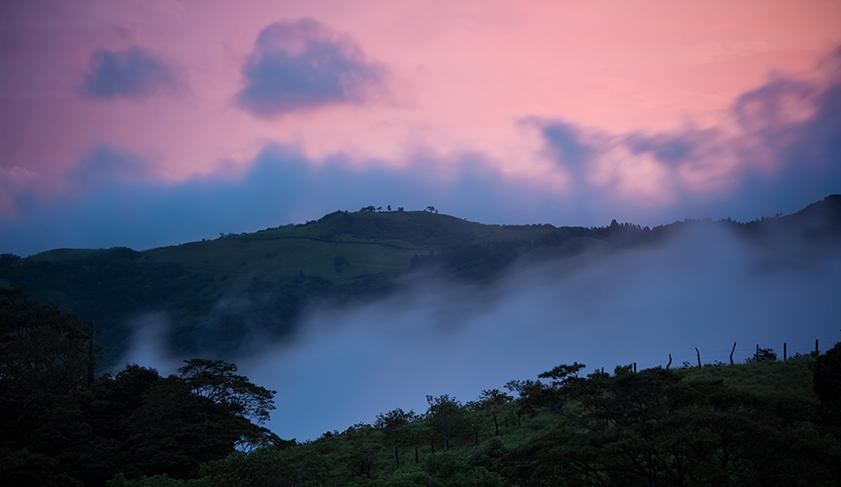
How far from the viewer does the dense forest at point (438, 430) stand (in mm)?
26000

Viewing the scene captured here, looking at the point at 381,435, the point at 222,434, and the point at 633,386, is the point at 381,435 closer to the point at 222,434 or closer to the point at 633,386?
the point at 222,434

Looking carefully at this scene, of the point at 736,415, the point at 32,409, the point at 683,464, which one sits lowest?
the point at 683,464

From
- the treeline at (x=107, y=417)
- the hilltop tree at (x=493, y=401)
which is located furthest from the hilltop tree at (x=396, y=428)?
the treeline at (x=107, y=417)

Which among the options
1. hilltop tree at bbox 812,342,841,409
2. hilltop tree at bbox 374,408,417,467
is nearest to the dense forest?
hilltop tree at bbox 812,342,841,409

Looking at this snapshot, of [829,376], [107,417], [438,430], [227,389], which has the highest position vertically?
[227,389]

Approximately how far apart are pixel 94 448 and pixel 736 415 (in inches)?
1700

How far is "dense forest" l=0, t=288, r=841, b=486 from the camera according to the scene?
26.0 m

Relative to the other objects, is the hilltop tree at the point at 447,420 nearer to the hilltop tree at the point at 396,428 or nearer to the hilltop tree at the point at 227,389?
the hilltop tree at the point at 396,428

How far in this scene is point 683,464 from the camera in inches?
1139

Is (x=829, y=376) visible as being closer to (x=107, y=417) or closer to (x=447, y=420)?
(x=447, y=420)

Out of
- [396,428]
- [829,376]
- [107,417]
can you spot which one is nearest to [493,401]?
[396,428]

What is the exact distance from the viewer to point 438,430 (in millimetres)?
51812

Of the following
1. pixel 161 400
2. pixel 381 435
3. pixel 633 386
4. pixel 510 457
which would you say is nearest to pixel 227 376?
pixel 161 400

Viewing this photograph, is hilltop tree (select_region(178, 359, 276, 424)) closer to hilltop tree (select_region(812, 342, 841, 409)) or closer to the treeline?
the treeline
